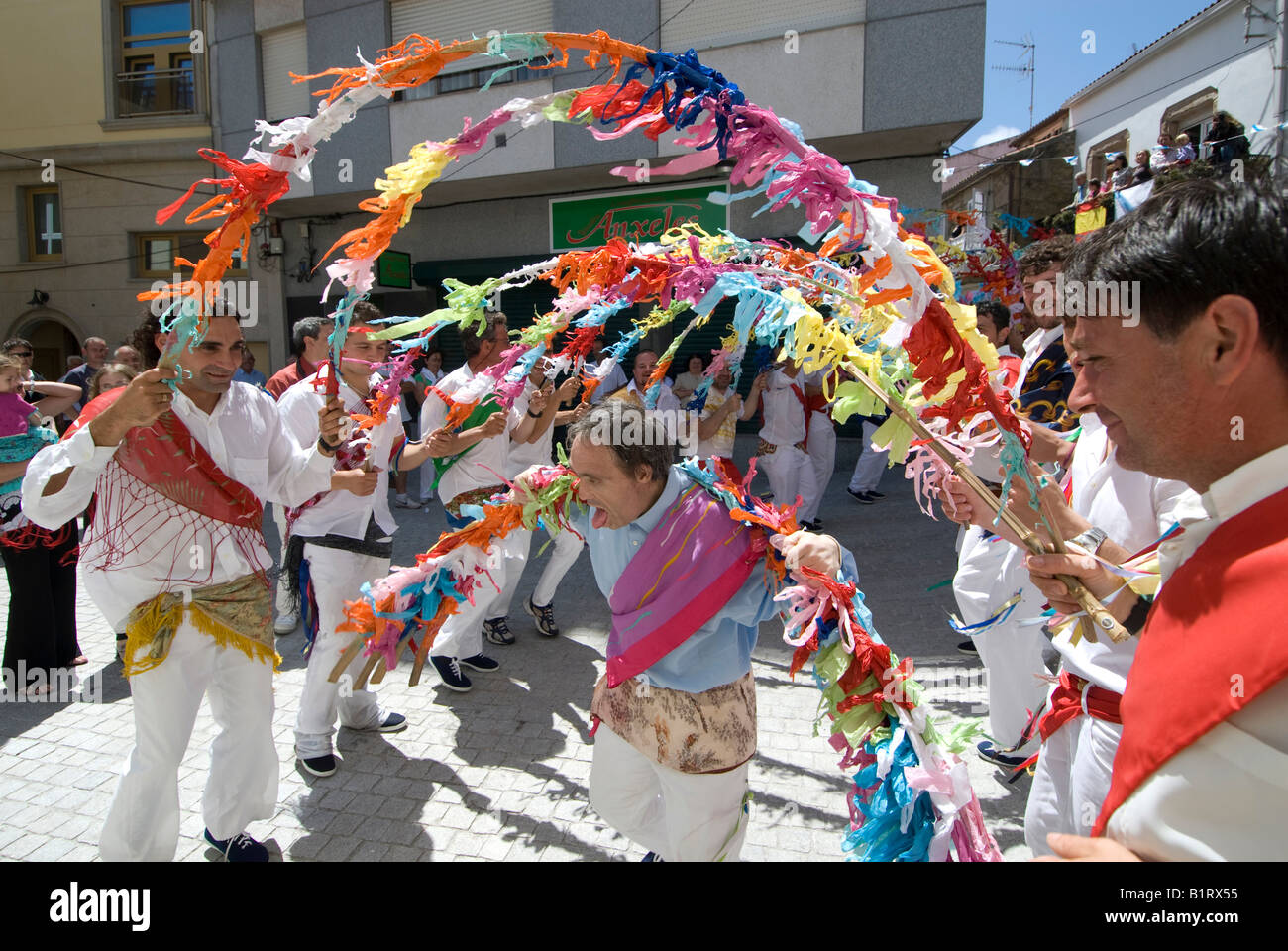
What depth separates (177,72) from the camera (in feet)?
46.7

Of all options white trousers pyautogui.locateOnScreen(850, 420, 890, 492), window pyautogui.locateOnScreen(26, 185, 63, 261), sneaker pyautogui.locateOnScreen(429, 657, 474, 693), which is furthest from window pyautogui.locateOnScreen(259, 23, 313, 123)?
sneaker pyautogui.locateOnScreen(429, 657, 474, 693)

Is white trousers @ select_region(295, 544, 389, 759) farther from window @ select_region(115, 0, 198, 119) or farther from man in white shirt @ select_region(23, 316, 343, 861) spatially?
window @ select_region(115, 0, 198, 119)

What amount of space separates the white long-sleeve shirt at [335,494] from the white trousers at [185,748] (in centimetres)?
94

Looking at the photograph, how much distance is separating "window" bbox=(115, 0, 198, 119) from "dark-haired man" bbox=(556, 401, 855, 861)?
16123 mm

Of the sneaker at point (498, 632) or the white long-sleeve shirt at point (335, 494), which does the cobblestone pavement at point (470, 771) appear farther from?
the white long-sleeve shirt at point (335, 494)

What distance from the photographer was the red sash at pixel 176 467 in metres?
2.55

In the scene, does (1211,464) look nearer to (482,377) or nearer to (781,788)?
(781,788)

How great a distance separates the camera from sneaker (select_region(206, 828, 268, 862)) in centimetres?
277

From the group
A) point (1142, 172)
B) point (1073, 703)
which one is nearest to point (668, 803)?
point (1073, 703)

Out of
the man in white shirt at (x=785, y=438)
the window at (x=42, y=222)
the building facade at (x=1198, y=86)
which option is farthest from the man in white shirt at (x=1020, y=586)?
the window at (x=42, y=222)

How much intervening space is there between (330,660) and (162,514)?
121cm

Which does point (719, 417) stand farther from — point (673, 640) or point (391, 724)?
point (673, 640)
